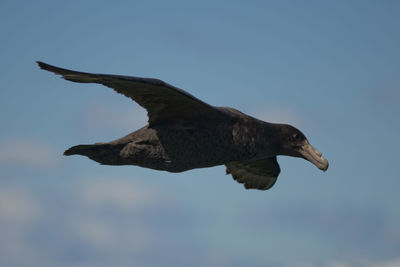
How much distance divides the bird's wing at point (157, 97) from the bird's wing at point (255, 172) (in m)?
2.23

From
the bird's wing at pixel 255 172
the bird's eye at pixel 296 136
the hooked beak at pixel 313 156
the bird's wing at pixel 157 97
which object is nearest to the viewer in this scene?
the bird's wing at pixel 157 97

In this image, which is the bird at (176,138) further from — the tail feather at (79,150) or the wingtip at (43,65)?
the wingtip at (43,65)

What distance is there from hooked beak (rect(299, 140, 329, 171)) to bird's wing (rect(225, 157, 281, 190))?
3.57 feet

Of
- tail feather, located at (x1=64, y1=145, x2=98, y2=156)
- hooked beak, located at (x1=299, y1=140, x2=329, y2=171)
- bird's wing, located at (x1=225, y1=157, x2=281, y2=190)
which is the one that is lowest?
tail feather, located at (x1=64, y1=145, x2=98, y2=156)

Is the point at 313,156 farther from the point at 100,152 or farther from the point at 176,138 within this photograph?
the point at 100,152

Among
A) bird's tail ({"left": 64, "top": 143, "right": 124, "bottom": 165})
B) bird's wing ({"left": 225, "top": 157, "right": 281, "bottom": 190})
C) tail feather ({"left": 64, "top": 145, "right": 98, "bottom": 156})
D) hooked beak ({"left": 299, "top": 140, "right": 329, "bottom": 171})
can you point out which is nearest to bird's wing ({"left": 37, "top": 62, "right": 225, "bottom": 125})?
bird's tail ({"left": 64, "top": 143, "right": 124, "bottom": 165})

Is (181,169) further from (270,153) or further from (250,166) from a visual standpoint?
(250,166)

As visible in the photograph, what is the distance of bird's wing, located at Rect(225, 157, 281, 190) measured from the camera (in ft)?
35.2

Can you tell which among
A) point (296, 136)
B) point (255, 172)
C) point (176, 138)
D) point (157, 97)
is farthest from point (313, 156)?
point (157, 97)

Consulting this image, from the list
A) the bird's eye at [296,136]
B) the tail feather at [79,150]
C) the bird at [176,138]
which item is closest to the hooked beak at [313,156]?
the bird's eye at [296,136]

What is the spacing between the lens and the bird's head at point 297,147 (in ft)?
31.0

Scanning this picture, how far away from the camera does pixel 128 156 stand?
8.55 meters

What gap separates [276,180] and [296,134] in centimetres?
149

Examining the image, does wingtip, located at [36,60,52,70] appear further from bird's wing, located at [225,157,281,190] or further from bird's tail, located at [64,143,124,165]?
bird's wing, located at [225,157,281,190]
